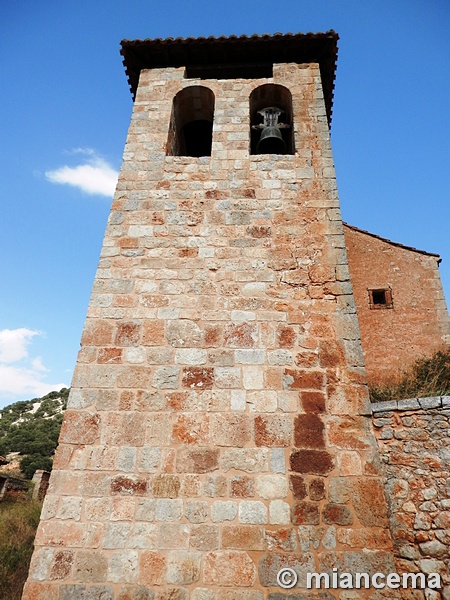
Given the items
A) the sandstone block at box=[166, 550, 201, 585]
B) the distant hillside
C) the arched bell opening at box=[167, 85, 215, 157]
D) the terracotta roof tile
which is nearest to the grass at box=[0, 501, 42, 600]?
the sandstone block at box=[166, 550, 201, 585]

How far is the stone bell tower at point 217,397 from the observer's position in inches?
112

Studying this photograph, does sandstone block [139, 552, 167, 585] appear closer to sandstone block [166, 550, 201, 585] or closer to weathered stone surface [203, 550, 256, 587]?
sandstone block [166, 550, 201, 585]

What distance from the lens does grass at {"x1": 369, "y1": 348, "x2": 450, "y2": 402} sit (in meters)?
5.98

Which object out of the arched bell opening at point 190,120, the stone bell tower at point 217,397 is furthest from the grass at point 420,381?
the arched bell opening at point 190,120

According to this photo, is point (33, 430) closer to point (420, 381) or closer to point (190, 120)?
point (190, 120)

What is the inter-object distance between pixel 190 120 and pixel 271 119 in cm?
146

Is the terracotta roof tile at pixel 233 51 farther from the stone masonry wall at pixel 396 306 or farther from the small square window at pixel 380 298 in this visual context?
the small square window at pixel 380 298

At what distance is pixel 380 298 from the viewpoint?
8.51 meters

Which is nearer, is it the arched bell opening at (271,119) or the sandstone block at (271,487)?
the sandstone block at (271,487)

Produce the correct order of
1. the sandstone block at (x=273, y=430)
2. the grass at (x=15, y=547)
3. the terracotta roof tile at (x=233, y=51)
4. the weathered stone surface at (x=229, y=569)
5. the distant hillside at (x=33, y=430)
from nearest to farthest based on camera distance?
the weathered stone surface at (x=229, y=569), the sandstone block at (x=273, y=430), the grass at (x=15, y=547), the terracotta roof tile at (x=233, y=51), the distant hillside at (x=33, y=430)

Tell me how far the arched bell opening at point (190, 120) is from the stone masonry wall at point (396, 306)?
14.5ft

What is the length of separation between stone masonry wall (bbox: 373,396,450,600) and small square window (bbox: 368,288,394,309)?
4.37 metres

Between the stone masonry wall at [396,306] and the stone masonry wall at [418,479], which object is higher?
the stone masonry wall at [396,306]

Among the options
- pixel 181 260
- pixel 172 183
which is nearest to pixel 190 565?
pixel 181 260
